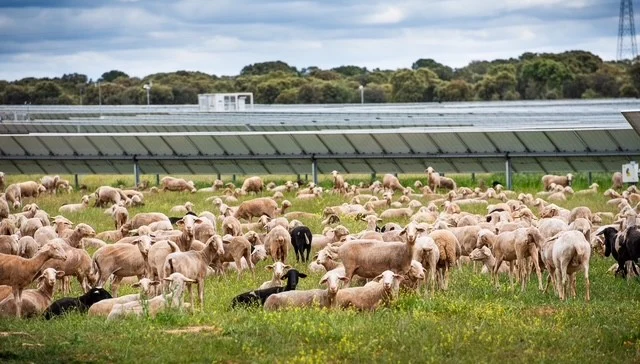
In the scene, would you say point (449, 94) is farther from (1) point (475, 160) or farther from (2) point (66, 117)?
(1) point (475, 160)

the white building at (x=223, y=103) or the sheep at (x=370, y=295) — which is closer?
the sheep at (x=370, y=295)

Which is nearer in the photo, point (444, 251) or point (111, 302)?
point (111, 302)

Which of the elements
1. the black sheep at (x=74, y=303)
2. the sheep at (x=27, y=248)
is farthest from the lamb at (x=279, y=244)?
the black sheep at (x=74, y=303)

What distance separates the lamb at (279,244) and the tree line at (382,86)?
299 feet

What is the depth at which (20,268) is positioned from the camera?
19938 millimetres

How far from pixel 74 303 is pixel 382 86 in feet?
374

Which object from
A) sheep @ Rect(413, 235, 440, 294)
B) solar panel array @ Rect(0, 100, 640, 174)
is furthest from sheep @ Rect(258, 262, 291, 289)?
solar panel array @ Rect(0, 100, 640, 174)

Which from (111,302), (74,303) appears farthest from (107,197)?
(111,302)

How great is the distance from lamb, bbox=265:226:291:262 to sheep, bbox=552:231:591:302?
22.3 ft

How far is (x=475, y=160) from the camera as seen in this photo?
45312mm

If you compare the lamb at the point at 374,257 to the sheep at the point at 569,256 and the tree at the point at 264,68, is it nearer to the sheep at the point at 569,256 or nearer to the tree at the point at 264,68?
the sheep at the point at 569,256

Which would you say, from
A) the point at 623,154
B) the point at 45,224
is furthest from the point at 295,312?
the point at 623,154

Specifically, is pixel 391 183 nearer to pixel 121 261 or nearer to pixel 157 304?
pixel 121 261

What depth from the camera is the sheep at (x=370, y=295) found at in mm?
18922
